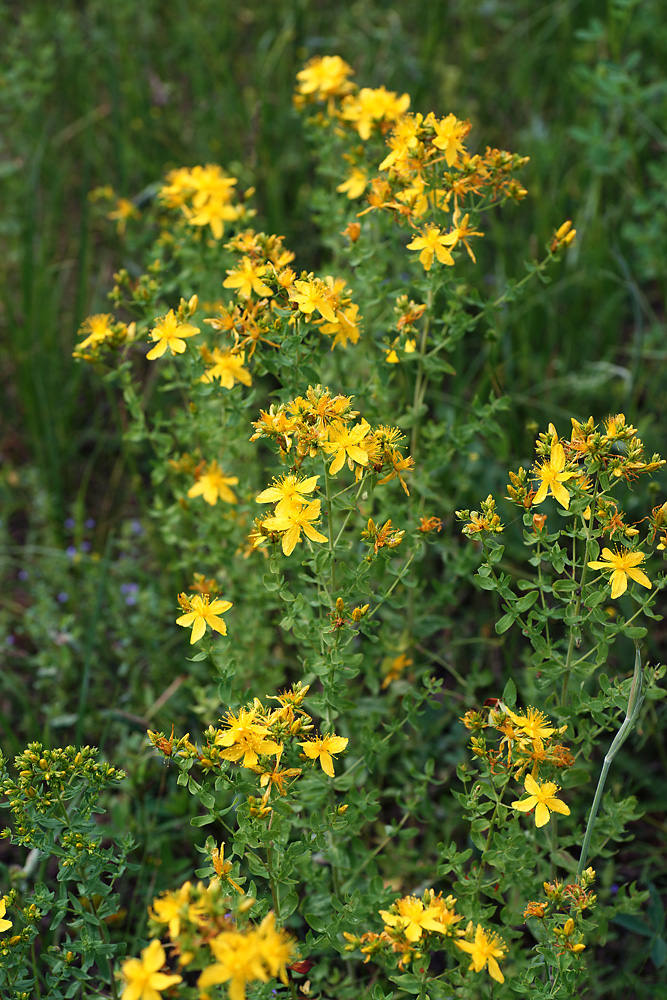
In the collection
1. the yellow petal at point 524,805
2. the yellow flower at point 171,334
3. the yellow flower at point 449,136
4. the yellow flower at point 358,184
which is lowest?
the yellow petal at point 524,805

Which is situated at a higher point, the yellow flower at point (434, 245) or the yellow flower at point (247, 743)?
the yellow flower at point (434, 245)

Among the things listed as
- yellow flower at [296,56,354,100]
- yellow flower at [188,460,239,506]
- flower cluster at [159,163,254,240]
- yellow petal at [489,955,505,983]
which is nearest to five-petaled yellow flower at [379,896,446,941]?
yellow petal at [489,955,505,983]

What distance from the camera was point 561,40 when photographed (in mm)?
4477

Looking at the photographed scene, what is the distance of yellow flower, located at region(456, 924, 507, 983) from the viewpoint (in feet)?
5.17

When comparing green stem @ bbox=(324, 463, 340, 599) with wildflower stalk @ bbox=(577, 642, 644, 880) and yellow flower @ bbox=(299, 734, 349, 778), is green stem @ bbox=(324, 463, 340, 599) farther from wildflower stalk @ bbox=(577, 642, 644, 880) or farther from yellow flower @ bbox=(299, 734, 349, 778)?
wildflower stalk @ bbox=(577, 642, 644, 880)

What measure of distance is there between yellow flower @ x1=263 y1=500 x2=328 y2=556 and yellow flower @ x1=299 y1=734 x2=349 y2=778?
1.26 ft

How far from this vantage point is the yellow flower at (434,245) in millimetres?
2100

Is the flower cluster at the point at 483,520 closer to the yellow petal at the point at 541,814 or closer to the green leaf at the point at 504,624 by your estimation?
the green leaf at the point at 504,624

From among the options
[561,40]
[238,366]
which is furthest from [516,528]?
[561,40]

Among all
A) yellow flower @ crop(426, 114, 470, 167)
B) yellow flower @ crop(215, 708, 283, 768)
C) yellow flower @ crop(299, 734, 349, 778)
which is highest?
yellow flower @ crop(426, 114, 470, 167)

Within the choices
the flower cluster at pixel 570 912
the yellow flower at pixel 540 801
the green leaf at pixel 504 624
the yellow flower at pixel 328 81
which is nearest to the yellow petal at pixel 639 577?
the green leaf at pixel 504 624

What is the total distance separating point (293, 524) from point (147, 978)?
2.81 ft

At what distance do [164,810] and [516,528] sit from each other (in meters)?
1.58

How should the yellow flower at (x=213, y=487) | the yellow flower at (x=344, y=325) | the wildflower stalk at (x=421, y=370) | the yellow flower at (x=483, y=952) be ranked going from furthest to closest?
the yellow flower at (x=213, y=487) < the wildflower stalk at (x=421, y=370) < the yellow flower at (x=344, y=325) < the yellow flower at (x=483, y=952)
